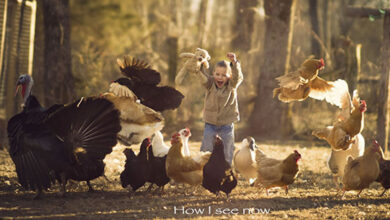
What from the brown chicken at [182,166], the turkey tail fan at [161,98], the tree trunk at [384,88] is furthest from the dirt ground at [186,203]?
the tree trunk at [384,88]

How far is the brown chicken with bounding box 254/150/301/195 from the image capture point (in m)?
Answer: 6.76

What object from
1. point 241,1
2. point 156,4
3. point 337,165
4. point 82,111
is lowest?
point 337,165

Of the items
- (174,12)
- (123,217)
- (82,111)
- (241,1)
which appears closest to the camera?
(123,217)

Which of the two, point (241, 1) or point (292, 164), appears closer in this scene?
point (292, 164)

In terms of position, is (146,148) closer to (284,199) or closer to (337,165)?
(284,199)

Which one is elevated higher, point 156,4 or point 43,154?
point 156,4

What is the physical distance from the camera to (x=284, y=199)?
7137 mm

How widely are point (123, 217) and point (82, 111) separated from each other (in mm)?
1520

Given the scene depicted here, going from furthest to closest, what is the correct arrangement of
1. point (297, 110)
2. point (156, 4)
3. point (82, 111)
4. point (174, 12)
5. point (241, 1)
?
1. point (156, 4)
2. point (174, 12)
3. point (241, 1)
4. point (297, 110)
5. point (82, 111)

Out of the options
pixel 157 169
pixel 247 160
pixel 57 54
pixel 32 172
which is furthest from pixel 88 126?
pixel 57 54

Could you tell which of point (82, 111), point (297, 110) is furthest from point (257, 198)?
point (297, 110)

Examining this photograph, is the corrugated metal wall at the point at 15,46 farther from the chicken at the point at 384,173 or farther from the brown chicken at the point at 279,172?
the chicken at the point at 384,173

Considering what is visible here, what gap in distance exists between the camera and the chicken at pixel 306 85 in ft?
23.0

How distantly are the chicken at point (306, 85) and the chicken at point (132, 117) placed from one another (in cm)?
185
